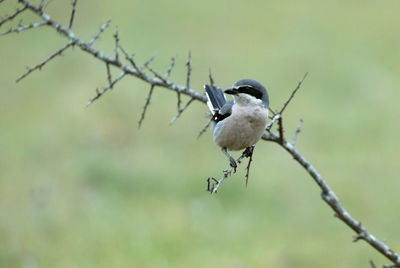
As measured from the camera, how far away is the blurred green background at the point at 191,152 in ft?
35.2

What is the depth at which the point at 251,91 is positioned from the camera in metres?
5.43

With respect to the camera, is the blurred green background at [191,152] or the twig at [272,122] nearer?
the twig at [272,122]

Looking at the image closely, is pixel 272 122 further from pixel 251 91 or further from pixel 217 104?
pixel 217 104

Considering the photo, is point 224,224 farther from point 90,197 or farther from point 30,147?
point 30,147

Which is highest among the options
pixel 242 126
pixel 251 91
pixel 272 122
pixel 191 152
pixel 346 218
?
pixel 191 152

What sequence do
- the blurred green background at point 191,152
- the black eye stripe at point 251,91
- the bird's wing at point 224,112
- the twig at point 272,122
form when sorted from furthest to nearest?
1. the blurred green background at point 191,152
2. the bird's wing at point 224,112
3. the black eye stripe at point 251,91
4. the twig at point 272,122

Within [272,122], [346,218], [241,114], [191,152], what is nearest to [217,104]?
[241,114]

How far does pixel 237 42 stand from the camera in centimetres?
1931

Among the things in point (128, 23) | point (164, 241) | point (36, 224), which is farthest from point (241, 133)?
point (128, 23)

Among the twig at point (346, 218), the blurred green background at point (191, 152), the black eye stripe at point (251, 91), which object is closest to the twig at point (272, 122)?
the twig at point (346, 218)

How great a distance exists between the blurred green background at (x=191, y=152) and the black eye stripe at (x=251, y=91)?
5385 mm

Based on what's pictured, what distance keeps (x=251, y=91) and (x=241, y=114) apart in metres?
0.22

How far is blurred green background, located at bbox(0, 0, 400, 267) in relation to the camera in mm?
10727

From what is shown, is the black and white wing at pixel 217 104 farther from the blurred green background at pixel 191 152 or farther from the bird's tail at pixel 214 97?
the blurred green background at pixel 191 152
